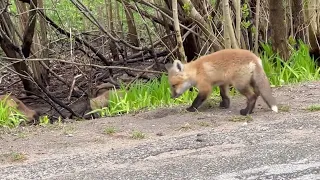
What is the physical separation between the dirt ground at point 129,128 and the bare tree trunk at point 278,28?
225 cm

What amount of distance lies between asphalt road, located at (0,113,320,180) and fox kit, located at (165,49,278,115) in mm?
1084

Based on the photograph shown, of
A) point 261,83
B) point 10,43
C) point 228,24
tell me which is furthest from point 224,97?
point 10,43

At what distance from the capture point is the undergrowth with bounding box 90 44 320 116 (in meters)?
9.12

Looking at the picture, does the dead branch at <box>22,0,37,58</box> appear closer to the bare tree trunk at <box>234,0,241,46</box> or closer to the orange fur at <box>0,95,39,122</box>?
the orange fur at <box>0,95,39,122</box>

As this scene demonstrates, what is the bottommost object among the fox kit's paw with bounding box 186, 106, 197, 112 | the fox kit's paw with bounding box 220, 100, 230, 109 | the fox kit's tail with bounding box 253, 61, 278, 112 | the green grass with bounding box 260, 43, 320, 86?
the green grass with bounding box 260, 43, 320, 86

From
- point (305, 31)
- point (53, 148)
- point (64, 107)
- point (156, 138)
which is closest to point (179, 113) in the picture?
point (156, 138)

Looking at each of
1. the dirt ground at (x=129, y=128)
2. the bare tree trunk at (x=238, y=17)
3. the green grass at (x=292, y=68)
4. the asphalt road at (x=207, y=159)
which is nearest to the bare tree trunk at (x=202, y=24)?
the bare tree trunk at (x=238, y=17)

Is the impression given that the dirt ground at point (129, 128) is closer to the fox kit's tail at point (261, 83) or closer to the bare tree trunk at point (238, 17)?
the fox kit's tail at point (261, 83)

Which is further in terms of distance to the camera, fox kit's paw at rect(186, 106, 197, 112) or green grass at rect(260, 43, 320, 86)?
green grass at rect(260, 43, 320, 86)

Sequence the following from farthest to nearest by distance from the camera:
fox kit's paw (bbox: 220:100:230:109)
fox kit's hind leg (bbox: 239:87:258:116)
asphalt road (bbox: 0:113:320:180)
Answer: fox kit's paw (bbox: 220:100:230:109) → fox kit's hind leg (bbox: 239:87:258:116) → asphalt road (bbox: 0:113:320:180)

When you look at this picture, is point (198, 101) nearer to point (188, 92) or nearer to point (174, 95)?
point (174, 95)

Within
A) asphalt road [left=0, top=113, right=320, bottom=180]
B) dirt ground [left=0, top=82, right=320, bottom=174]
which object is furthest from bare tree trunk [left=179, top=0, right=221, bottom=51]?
asphalt road [left=0, top=113, right=320, bottom=180]

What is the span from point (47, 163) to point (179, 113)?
2.45 m

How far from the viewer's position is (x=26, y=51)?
11336 mm
